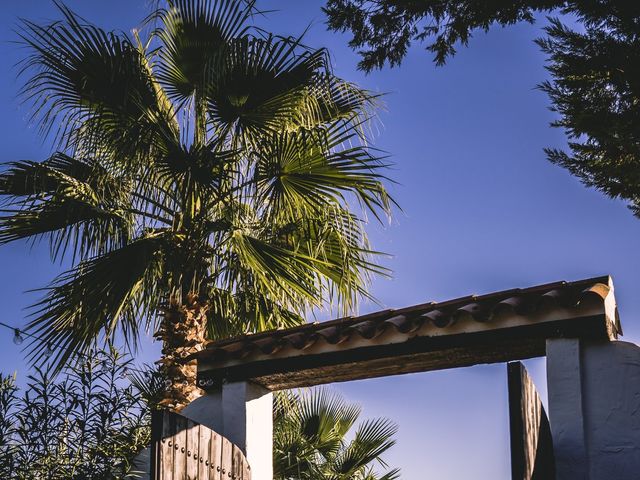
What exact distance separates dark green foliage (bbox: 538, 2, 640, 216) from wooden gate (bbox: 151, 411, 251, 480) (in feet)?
14.0

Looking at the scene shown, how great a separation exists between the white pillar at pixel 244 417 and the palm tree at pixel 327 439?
12.3 feet

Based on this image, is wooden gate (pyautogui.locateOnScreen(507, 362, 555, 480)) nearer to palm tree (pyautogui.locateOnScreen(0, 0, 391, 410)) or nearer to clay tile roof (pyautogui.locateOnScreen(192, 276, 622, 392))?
clay tile roof (pyautogui.locateOnScreen(192, 276, 622, 392))

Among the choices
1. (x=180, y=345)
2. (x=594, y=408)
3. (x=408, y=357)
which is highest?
(x=180, y=345)

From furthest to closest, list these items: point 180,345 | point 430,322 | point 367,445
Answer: point 367,445 < point 180,345 < point 430,322

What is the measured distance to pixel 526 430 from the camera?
15.1 feet

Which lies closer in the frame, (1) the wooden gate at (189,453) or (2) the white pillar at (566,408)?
(1) the wooden gate at (189,453)

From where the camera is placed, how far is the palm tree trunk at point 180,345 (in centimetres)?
806

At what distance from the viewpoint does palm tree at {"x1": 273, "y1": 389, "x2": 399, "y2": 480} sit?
10688 mm

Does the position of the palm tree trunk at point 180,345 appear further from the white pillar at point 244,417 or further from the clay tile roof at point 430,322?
the clay tile roof at point 430,322

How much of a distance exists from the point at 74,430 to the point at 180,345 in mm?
1580

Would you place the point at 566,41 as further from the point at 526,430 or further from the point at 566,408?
the point at 526,430

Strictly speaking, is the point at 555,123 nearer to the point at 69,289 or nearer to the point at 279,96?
the point at 279,96

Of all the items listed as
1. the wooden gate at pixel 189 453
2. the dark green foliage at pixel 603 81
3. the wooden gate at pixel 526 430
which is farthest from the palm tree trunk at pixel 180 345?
the dark green foliage at pixel 603 81

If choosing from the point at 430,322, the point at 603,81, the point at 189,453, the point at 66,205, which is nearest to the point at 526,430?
the point at 430,322
